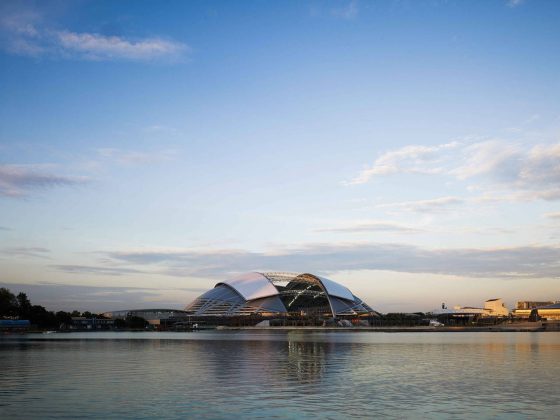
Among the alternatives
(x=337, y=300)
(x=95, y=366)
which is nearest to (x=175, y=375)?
(x=95, y=366)

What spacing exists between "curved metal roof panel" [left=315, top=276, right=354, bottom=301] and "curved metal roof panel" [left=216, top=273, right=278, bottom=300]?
1456 centimetres

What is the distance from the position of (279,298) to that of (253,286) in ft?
27.5

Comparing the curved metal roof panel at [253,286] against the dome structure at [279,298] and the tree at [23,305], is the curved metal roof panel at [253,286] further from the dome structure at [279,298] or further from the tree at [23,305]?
the tree at [23,305]

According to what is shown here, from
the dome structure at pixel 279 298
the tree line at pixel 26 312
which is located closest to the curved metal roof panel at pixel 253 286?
the dome structure at pixel 279 298

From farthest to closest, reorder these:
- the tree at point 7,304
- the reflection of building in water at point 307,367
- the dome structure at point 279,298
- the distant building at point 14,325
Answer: the dome structure at point 279,298 → the tree at point 7,304 → the distant building at point 14,325 → the reflection of building in water at point 307,367

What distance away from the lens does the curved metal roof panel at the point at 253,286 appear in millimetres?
180250

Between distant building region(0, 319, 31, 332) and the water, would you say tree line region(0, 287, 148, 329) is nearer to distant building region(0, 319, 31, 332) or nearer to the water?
distant building region(0, 319, 31, 332)

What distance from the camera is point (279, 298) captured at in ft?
607

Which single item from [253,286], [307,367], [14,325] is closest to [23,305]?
[14,325]

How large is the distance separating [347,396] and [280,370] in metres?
11.8

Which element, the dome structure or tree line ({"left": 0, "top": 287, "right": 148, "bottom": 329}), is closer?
tree line ({"left": 0, "top": 287, "right": 148, "bottom": 329})

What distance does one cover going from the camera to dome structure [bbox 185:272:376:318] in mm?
180625

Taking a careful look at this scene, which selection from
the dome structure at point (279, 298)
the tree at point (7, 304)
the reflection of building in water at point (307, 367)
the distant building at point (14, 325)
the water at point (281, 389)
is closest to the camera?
the water at point (281, 389)

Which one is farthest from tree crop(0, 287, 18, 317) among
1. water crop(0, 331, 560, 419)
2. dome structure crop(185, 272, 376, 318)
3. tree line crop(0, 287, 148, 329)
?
water crop(0, 331, 560, 419)
